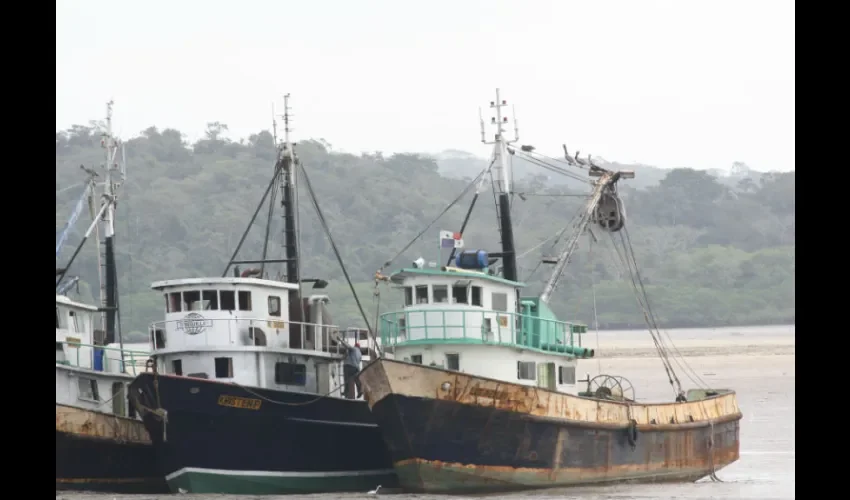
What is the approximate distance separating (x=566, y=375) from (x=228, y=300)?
865cm

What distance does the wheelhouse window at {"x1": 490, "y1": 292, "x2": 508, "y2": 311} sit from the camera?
110 feet

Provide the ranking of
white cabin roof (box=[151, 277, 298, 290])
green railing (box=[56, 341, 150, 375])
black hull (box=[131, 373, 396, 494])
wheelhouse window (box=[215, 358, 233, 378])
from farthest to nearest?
1. green railing (box=[56, 341, 150, 375])
2. white cabin roof (box=[151, 277, 298, 290])
3. wheelhouse window (box=[215, 358, 233, 378])
4. black hull (box=[131, 373, 396, 494])

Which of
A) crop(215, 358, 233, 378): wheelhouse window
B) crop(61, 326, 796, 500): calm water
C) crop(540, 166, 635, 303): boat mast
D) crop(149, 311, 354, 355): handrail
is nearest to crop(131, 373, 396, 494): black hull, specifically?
crop(61, 326, 796, 500): calm water

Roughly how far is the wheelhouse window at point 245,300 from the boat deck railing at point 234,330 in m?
0.33

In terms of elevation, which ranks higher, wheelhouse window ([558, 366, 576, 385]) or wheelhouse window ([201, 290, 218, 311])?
wheelhouse window ([201, 290, 218, 311])

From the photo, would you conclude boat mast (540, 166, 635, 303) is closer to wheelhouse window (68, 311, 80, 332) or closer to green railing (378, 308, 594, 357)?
green railing (378, 308, 594, 357)

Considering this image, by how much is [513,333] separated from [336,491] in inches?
214

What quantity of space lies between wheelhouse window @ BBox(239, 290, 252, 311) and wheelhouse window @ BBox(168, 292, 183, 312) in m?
1.46

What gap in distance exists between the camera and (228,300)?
108 feet

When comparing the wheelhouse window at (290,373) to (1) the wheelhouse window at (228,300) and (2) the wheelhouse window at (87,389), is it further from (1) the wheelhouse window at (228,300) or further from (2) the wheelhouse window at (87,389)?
(2) the wheelhouse window at (87,389)

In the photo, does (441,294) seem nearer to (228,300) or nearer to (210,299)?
(228,300)

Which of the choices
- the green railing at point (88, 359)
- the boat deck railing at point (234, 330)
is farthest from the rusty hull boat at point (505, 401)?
the green railing at point (88, 359)
